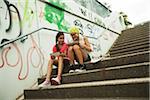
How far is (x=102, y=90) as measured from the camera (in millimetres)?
2805

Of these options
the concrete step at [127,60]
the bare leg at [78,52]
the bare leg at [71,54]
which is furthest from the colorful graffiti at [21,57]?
the concrete step at [127,60]

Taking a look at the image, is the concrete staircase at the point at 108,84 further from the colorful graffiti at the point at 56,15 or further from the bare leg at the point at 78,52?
the colorful graffiti at the point at 56,15

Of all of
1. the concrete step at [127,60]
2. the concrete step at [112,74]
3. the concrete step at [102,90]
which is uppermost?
the concrete step at [127,60]

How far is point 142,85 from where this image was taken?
243cm

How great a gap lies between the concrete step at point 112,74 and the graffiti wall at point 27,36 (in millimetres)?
688

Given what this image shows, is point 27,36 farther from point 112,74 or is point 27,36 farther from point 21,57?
point 112,74

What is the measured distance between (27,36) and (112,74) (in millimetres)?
2063

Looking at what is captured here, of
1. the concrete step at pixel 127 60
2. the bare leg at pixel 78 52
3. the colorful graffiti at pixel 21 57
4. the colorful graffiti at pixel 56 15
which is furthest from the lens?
the colorful graffiti at pixel 56 15

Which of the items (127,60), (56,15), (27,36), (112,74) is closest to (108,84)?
(112,74)

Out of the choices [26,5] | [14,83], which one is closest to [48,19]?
[26,5]

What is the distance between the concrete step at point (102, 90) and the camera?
8.05 ft

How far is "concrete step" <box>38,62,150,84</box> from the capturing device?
295 centimetres

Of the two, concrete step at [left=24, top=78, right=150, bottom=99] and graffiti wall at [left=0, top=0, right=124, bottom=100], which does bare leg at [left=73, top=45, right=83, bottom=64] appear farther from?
concrete step at [left=24, top=78, right=150, bottom=99]

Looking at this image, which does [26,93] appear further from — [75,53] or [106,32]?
[106,32]
